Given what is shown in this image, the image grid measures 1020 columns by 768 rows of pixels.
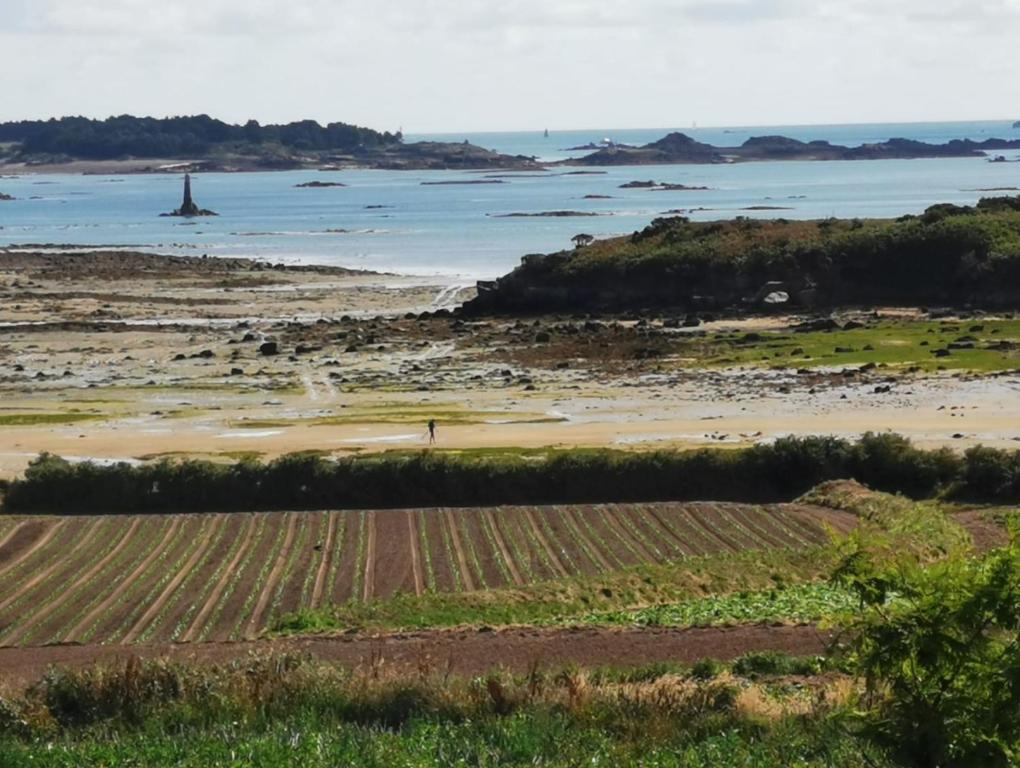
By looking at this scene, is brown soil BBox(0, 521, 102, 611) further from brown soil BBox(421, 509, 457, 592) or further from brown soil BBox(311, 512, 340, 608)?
brown soil BBox(421, 509, 457, 592)

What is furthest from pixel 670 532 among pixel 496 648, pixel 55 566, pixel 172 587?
pixel 55 566

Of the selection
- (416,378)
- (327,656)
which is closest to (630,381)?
(416,378)

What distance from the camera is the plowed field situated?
87.8ft

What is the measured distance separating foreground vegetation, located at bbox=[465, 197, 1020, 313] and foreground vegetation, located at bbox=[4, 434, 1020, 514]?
137 ft

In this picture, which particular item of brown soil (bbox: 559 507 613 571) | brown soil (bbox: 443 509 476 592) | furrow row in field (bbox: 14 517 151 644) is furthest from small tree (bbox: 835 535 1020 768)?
brown soil (bbox: 559 507 613 571)

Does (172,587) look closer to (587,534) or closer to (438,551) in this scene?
(438,551)

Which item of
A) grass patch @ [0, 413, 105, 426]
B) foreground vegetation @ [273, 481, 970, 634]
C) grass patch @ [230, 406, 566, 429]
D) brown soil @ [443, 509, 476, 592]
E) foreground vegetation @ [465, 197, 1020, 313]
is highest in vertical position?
foreground vegetation @ [465, 197, 1020, 313]

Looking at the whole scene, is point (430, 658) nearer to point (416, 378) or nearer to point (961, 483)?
point (961, 483)

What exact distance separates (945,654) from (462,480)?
26067 millimetres

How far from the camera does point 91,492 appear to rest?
37.0 metres

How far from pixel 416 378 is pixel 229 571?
1154 inches

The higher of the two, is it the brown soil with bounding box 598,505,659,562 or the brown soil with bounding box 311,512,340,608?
the brown soil with bounding box 598,505,659,562

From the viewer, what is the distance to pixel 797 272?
8119 centimetres

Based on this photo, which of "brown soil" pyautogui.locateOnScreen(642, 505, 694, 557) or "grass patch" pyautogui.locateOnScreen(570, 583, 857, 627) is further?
"brown soil" pyautogui.locateOnScreen(642, 505, 694, 557)
